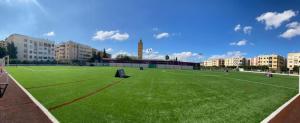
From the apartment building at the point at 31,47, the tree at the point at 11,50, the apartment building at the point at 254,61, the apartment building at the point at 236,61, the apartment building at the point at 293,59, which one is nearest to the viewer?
the tree at the point at 11,50

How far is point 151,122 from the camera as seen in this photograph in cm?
509

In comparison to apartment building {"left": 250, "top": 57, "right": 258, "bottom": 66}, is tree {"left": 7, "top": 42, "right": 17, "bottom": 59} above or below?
above

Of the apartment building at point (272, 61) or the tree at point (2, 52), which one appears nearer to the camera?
the tree at point (2, 52)

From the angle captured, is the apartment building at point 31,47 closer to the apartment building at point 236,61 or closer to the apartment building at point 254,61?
the apartment building at point 236,61

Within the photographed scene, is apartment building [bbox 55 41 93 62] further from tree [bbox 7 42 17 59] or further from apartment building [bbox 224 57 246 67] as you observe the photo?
apartment building [bbox 224 57 246 67]

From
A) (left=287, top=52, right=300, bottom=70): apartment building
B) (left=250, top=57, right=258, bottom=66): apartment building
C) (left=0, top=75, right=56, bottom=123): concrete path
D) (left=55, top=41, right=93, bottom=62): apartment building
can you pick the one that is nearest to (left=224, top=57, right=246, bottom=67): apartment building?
(left=250, top=57, right=258, bottom=66): apartment building

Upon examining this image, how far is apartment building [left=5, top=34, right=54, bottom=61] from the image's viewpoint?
89.5 m

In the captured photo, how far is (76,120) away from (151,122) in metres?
2.10

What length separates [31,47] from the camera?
93250 millimetres

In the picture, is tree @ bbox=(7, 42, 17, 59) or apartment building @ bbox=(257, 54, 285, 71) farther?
apartment building @ bbox=(257, 54, 285, 71)

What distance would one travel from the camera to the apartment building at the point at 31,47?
89500mm

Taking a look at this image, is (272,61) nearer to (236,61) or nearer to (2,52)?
(236,61)

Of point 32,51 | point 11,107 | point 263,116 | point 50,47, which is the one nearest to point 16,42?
point 32,51

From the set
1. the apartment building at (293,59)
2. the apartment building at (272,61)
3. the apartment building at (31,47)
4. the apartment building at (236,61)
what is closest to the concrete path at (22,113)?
the apartment building at (31,47)
